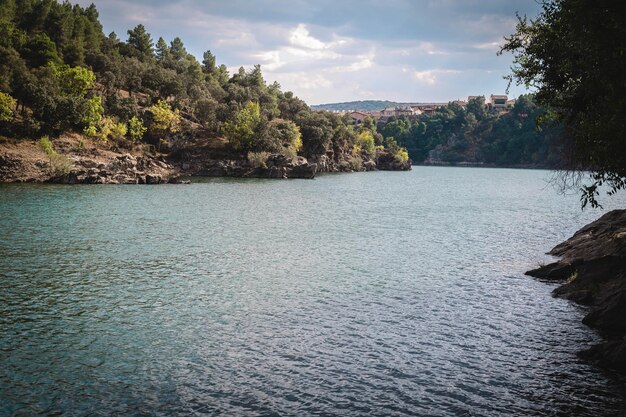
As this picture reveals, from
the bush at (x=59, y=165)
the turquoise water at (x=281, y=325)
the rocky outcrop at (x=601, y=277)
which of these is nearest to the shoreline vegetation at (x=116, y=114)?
the bush at (x=59, y=165)

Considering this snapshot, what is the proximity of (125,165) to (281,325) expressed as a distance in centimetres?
9657

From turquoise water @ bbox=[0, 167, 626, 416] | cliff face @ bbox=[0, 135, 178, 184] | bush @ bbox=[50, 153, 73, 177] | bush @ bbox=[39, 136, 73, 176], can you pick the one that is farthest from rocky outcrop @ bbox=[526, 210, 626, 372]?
bush @ bbox=[39, 136, 73, 176]

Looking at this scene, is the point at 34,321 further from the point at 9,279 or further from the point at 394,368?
the point at 394,368

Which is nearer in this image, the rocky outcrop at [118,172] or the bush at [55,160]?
the bush at [55,160]

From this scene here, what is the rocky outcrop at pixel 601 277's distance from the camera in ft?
66.9

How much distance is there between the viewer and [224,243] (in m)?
46.3

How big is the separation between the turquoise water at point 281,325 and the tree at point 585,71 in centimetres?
868

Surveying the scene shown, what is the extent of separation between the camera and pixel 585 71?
2184 centimetres

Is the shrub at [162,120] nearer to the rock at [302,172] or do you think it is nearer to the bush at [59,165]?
the rock at [302,172]

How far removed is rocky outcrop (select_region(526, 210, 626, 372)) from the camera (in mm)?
20391

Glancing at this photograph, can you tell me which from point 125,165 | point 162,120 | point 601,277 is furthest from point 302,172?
point 601,277

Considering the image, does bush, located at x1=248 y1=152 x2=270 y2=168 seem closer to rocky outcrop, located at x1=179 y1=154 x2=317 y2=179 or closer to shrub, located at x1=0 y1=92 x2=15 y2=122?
rocky outcrop, located at x1=179 y1=154 x2=317 y2=179

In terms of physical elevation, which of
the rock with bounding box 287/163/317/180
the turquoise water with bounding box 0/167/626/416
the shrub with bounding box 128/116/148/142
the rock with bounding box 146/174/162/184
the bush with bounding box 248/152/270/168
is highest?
the shrub with bounding box 128/116/148/142

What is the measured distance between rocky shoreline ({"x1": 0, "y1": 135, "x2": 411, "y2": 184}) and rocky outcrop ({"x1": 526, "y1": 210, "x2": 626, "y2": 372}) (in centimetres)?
8652
